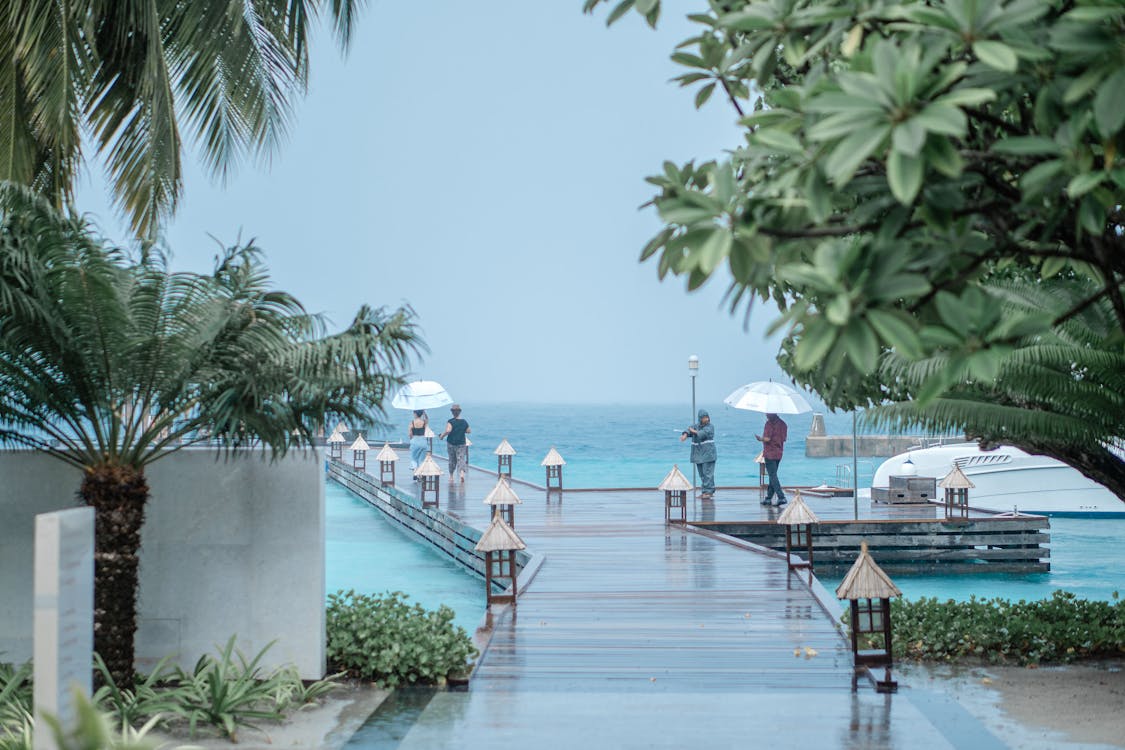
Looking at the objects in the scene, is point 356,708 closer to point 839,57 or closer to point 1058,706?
point 1058,706

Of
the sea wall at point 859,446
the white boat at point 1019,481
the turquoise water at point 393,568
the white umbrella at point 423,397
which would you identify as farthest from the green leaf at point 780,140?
the sea wall at point 859,446

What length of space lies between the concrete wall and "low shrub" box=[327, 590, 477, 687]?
269 mm

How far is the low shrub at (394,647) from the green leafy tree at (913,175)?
16.4 feet

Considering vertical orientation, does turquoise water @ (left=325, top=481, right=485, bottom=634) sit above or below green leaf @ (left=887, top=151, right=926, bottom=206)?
below

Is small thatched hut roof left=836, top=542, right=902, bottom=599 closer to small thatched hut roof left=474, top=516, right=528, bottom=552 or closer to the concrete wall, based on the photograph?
small thatched hut roof left=474, top=516, right=528, bottom=552

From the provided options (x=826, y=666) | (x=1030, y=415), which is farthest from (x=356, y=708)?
(x=1030, y=415)

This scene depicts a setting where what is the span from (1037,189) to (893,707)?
5.14m

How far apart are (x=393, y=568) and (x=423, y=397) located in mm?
5922

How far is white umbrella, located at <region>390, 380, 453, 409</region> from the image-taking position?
24891mm

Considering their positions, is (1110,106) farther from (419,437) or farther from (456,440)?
(456,440)

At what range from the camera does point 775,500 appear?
18891 millimetres

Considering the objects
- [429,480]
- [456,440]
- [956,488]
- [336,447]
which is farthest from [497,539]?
[336,447]

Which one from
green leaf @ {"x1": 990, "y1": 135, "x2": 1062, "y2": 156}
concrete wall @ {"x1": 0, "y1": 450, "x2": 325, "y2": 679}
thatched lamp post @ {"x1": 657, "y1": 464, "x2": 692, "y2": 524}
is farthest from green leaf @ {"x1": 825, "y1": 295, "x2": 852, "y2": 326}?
thatched lamp post @ {"x1": 657, "y1": 464, "x2": 692, "y2": 524}

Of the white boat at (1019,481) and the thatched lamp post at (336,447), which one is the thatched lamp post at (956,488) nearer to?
the white boat at (1019,481)
